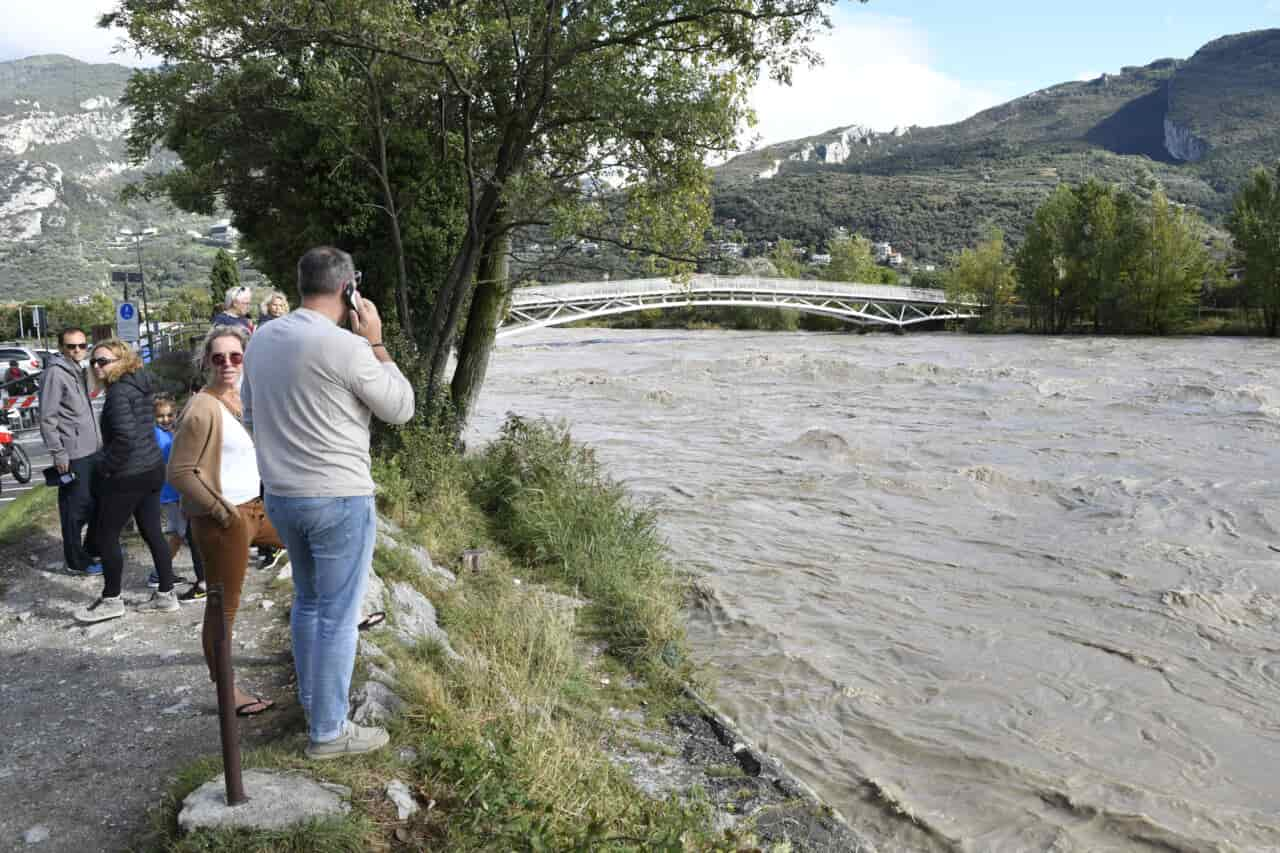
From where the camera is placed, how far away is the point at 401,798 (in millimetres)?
3529

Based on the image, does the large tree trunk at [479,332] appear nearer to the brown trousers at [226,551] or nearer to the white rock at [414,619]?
the white rock at [414,619]

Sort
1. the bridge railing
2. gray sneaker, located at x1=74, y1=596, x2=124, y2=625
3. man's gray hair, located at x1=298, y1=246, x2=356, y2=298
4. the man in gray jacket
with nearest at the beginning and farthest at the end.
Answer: man's gray hair, located at x1=298, y1=246, x2=356, y2=298, gray sneaker, located at x1=74, y1=596, x2=124, y2=625, the man in gray jacket, the bridge railing

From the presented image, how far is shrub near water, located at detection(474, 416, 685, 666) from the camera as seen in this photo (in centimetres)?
696

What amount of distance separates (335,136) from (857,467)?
28.8 feet

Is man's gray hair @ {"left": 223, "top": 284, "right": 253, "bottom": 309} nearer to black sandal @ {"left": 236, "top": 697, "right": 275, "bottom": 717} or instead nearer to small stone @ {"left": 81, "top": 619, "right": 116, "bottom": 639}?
small stone @ {"left": 81, "top": 619, "right": 116, "bottom": 639}

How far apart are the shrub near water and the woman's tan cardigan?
10.3ft

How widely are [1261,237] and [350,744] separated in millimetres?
48140

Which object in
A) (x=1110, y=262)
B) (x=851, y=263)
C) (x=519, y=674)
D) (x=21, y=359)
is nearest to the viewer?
(x=519, y=674)

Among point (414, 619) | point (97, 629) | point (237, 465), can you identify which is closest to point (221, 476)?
point (237, 465)

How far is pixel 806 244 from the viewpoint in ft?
366

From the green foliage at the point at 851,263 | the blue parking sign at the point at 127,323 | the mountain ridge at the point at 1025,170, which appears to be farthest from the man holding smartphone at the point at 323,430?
the mountain ridge at the point at 1025,170

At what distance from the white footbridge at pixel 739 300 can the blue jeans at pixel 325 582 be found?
3248 centimetres

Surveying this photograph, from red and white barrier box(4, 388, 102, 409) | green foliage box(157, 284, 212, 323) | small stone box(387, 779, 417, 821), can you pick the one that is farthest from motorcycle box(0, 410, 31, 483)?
green foliage box(157, 284, 212, 323)

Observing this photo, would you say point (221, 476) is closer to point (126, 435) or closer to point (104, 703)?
point (104, 703)
